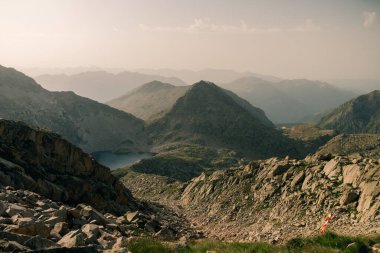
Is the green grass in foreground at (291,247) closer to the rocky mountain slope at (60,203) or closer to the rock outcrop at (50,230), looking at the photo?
the rock outcrop at (50,230)

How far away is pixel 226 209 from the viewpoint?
51.3 m

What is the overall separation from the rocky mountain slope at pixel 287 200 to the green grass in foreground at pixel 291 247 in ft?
19.2

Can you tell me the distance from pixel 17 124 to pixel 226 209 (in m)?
28.8

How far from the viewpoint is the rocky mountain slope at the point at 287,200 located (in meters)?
30.9

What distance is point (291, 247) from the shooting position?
52.3ft

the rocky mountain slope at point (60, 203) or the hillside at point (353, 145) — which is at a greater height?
the rocky mountain slope at point (60, 203)

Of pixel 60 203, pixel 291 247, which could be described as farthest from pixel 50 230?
pixel 60 203

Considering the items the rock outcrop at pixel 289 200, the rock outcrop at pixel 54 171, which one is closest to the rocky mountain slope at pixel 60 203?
the rock outcrop at pixel 54 171

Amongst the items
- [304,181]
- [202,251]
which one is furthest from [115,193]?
[202,251]

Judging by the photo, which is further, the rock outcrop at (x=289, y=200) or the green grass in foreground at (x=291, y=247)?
the rock outcrop at (x=289, y=200)

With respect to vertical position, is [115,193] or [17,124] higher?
[17,124]

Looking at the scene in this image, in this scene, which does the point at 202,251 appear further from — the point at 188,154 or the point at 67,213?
the point at 188,154

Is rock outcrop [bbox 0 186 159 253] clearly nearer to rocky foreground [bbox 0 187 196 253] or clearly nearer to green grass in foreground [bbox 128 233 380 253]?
rocky foreground [bbox 0 187 196 253]

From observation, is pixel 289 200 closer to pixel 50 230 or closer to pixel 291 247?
pixel 291 247
